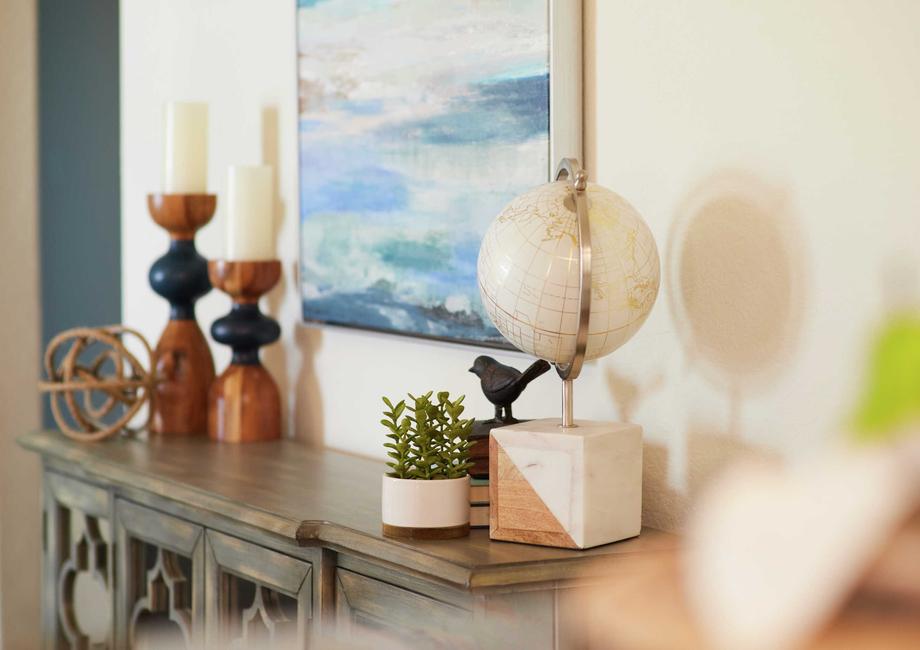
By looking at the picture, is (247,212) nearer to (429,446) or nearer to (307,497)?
(307,497)

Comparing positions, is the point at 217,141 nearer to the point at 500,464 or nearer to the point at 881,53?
the point at 500,464

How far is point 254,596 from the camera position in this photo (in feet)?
5.98

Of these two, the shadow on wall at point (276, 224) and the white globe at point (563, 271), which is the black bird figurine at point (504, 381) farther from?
the shadow on wall at point (276, 224)

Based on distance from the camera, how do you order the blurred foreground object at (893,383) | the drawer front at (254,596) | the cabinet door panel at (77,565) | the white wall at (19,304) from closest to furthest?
the blurred foreground object at (893,383) → the drawer front at (254,596) → the cabinet door panel at (77,565) → the white wall at (19,304)

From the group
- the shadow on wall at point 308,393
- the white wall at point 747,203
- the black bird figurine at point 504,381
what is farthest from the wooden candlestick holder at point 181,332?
the black bird figurine at point 504,381

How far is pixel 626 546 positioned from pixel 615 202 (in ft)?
1.39

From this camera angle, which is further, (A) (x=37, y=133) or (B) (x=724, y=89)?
(A) (x=37, y=133)

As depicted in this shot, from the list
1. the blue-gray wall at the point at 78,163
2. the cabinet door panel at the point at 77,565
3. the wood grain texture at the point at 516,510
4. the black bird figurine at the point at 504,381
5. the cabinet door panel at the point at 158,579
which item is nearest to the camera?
the wood grain texture at the point at 516,510

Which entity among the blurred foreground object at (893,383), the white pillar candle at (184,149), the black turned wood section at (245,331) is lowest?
the black turned wood section at (245,331)

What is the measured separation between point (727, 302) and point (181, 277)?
137 centimetres

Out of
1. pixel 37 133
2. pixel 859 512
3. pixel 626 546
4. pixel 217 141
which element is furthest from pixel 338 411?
pixel 859 512

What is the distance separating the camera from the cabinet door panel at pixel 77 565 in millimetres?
2227

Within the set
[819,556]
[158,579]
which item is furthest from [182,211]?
[819,556]

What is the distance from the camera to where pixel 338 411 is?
2283 mm
